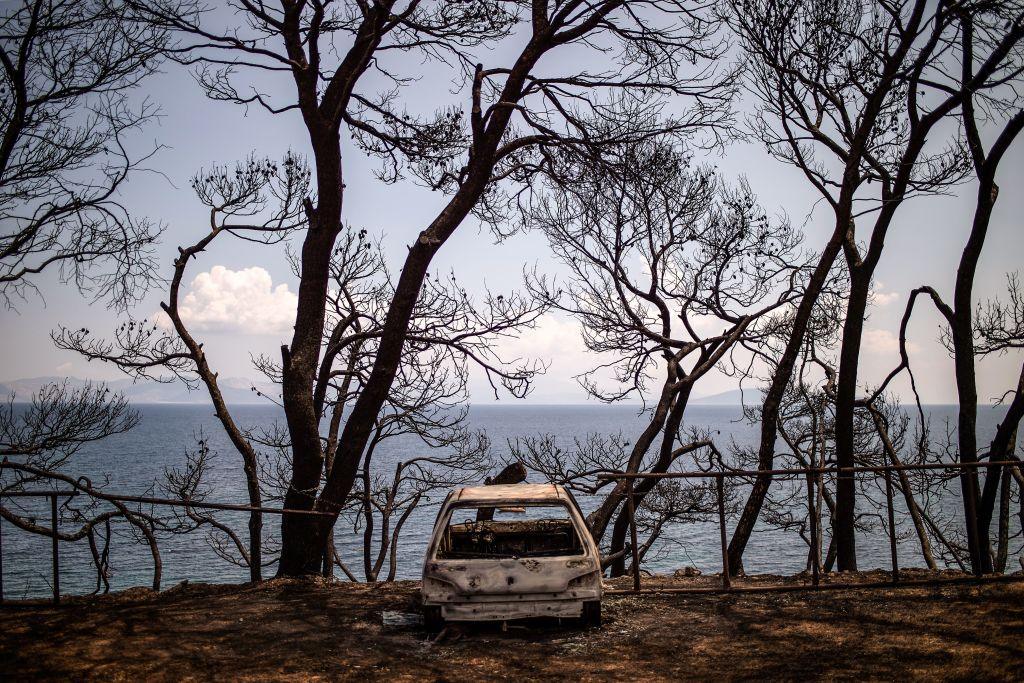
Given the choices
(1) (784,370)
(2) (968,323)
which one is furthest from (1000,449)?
(1) (784,370)

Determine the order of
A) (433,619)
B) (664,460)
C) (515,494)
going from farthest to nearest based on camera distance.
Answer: (664,460) < (515,494) < (433,619)

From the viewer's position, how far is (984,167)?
46.3 feet

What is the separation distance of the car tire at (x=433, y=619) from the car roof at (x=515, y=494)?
1.06 meters

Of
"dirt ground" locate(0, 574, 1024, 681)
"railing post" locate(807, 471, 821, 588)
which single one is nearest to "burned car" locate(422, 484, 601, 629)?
"dirt ground" locate(0, 574, 1024, 681)

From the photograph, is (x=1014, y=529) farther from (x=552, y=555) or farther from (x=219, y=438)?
(x=219, y=438)

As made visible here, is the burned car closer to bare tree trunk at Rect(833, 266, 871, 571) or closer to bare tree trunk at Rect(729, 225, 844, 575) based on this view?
bare tree trunk at Rect(729, 225, 844, 575)

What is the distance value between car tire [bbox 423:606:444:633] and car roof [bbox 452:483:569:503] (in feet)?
3.48

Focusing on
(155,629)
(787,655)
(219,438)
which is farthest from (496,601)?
(219,438)

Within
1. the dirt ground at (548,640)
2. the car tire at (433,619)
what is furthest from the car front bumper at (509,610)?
the car tire at (433,619)

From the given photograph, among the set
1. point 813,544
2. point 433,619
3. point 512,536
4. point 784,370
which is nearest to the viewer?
point 433,619

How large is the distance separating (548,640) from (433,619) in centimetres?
115

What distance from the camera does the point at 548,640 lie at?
23.8ft

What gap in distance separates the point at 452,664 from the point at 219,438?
504ft

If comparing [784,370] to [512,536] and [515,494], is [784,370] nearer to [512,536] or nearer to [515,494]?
[512,536]
